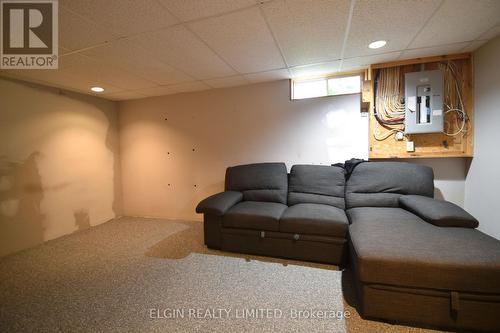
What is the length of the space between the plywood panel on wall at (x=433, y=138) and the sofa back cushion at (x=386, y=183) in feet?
0.78

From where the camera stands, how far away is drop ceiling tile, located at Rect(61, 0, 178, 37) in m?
1.46

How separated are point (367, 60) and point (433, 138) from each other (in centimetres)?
128

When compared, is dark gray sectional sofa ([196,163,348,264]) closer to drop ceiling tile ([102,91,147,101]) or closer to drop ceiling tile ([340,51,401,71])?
drop ceiling tile ([340,51,401,71])

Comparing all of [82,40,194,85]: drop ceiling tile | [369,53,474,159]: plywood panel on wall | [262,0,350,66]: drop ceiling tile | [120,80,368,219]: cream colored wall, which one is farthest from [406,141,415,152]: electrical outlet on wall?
[82,40,194,85]: drop ceiling tile

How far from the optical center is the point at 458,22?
1.78m

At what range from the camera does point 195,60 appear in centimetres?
239

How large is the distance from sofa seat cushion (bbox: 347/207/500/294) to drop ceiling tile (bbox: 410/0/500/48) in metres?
1.77

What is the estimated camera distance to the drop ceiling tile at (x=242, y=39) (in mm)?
1679

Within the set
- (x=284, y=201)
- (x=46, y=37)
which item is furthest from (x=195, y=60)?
(x=284, y=201)

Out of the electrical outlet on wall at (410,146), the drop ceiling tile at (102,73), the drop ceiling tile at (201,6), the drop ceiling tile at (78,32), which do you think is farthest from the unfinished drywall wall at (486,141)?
the drop ceiling tile at (102,73)

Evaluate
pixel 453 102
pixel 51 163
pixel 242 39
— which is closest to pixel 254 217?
pixel 242 39

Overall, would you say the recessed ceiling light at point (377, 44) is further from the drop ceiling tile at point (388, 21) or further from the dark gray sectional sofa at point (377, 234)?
the dark gray sectional sofa at point (377, 234)

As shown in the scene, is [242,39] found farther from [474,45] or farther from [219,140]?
[474,45]

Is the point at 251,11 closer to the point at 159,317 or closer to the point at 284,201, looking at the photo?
the point at 284,201
